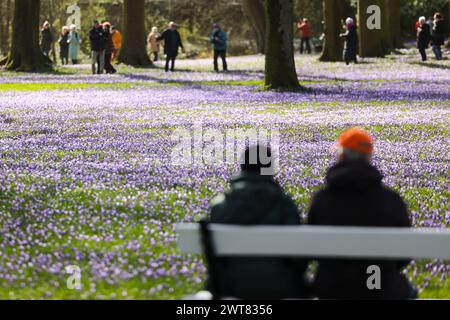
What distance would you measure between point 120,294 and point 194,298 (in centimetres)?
147

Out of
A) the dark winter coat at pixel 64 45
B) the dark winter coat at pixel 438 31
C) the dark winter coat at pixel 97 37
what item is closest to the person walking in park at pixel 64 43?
the dark winter coat at pixel 64 45

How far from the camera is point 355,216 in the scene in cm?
516

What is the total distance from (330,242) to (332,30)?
3809 cm

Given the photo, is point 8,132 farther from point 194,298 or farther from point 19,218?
point 194,298

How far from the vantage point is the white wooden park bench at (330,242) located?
13.7 feet

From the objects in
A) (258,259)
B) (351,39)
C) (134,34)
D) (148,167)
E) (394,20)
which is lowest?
(148,167)

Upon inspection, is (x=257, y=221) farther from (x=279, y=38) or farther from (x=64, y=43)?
(x=64, y=43)

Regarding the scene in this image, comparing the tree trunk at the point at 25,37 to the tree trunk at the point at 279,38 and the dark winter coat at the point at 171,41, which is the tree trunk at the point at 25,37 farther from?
the tree trunk at the point at 279,38

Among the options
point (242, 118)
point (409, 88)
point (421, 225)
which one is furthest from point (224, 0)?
point (421, 225)

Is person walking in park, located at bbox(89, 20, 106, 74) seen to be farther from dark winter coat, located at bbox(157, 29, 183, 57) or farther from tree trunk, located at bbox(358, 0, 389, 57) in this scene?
tree trunk, located at bbox(358, 0, 389, 57)

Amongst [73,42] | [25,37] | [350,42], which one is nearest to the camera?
[25,37]

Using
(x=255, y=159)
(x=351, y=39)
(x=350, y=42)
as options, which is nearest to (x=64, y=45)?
(x=350, y=42)

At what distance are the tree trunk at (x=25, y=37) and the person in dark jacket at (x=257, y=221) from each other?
3434 cm

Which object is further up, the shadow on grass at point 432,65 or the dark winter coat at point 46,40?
the dark winter coat at point 46,40
